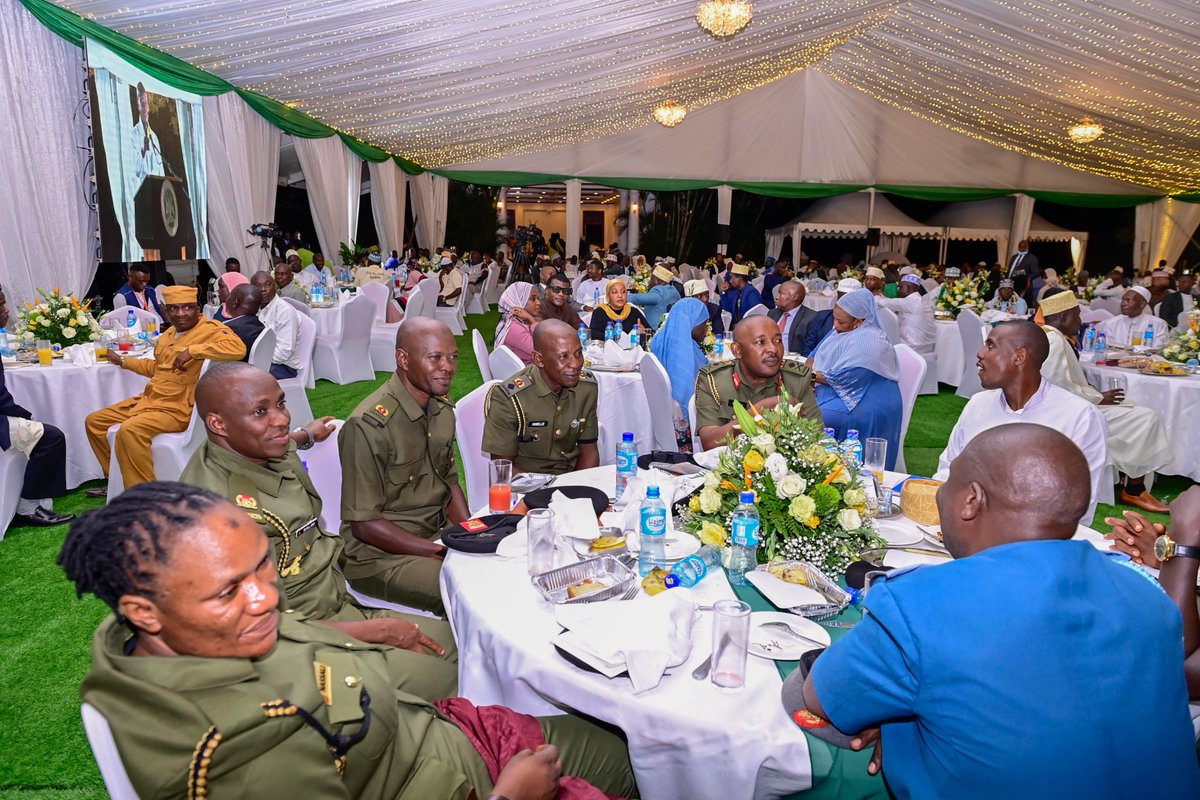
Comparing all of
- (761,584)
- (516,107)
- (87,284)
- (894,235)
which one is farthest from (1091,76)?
(87,284)

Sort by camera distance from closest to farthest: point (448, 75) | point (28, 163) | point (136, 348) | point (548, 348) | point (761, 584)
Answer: point (761, 584), point (548, 348), point (136, 348), point (28, 163), point (448, 75)

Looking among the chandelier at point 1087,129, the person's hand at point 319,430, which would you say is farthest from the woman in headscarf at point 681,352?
the chandelier at point 1087,129

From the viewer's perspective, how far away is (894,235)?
20.6 meters

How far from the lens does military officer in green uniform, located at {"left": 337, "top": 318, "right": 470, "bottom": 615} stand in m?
2.78

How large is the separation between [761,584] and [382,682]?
1.05 meters

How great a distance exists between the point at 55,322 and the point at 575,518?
4.87m

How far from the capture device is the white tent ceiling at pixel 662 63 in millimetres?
7332

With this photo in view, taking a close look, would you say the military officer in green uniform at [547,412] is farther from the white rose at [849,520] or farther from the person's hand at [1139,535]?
the person's hand at [1139,535]

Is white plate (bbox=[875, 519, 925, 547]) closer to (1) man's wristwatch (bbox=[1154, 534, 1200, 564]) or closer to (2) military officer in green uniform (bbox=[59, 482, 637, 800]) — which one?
(1) man's wristwatch (bbox=[1154, 534, 1200, 564])

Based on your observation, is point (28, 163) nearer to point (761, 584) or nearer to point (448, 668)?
point (448, 668)

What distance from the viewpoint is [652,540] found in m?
2.24

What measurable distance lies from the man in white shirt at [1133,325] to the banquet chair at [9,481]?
878cm

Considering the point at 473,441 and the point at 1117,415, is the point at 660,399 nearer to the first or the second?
the point at 473,441

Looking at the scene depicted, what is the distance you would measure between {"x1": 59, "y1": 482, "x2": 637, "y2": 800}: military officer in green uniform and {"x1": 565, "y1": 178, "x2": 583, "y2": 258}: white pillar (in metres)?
18.0
